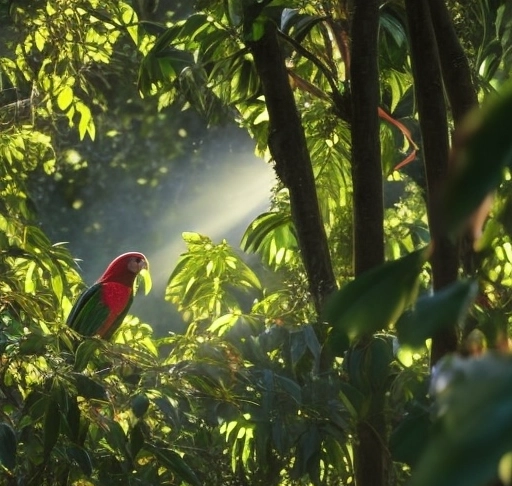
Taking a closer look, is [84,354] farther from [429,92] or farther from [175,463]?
[429,92]

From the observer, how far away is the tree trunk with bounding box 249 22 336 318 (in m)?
0.91

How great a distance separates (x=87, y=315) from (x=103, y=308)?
4 cm

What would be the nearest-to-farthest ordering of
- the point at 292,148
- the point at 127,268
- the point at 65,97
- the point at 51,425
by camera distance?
the point at 51,425 → the point at 292,148 → the point at 65,97 → the point at 127,268

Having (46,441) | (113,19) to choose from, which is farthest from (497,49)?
(113,19)

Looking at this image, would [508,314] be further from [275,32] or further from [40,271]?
[40,271]

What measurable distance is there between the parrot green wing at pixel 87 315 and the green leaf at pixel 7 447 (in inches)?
30.2

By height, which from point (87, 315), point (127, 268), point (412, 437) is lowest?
point (412, 437)

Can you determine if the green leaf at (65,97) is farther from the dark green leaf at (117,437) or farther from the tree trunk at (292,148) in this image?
the dark green leaf at (117,437)

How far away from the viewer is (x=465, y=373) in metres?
0.16

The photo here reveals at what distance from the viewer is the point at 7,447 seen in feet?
→ 2.47

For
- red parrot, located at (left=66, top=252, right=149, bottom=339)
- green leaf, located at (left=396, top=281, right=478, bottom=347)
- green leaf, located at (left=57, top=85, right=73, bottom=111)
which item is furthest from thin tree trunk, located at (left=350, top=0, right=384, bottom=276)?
red parrot, located at (left=66, top=252, right=149, bottom=339)

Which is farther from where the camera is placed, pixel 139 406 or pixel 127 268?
pixel 127 268

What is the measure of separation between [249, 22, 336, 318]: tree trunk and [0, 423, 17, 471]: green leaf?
309 mm

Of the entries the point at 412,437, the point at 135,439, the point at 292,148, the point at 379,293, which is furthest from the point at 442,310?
the point at 292,148
